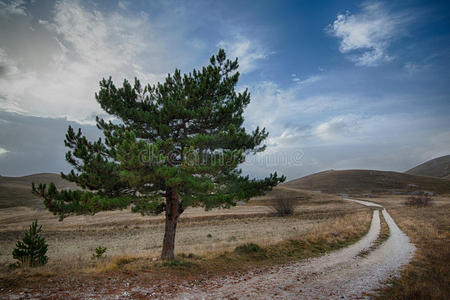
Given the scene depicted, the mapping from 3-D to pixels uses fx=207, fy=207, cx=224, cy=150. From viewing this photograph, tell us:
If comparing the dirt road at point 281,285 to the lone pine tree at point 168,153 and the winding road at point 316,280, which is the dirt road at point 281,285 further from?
the lone pine tree at point 168,153

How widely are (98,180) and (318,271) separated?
32.3 feet

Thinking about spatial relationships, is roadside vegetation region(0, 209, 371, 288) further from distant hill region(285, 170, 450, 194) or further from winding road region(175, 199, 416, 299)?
distant hill region(285, 170, 450, 194)

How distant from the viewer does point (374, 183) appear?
113m

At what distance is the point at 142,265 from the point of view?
929cm

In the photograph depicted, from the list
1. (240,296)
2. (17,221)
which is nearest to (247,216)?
(240,296)

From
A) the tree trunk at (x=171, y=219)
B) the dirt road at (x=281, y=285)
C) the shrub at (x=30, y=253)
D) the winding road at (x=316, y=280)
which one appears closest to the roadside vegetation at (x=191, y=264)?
the tree trunk at (x=171, y=219)

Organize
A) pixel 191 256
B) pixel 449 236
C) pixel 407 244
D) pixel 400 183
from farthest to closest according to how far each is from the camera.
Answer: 1. pixel 400 183
2. pixel 449 236
3. pixel 407 244
4. pixel 191 256

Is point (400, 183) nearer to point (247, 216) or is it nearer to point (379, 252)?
point (247, 216)

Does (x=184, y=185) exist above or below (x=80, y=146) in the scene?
below

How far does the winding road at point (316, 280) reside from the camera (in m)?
6.39

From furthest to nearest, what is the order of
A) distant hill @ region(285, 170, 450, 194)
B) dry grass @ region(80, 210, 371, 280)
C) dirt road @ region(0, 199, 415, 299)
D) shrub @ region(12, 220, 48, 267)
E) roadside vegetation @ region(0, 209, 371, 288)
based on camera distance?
distant hill @ region(285, 170, 450, 194)
shrub @ region(12, 220, 48, 267)
dry grass @ region(80, 210, 371, 280)
roadside vegetation @ region(0, 209, 371, 288)
dirt road @ region(0, 199, 415, 299)

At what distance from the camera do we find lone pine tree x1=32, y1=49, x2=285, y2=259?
7923mm

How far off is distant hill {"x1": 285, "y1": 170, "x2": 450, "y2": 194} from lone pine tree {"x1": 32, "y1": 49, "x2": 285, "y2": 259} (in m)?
109

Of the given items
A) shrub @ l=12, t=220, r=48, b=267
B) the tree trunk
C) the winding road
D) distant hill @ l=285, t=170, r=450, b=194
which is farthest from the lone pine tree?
distant hill @ l=285, t=170, r=450, b=194
